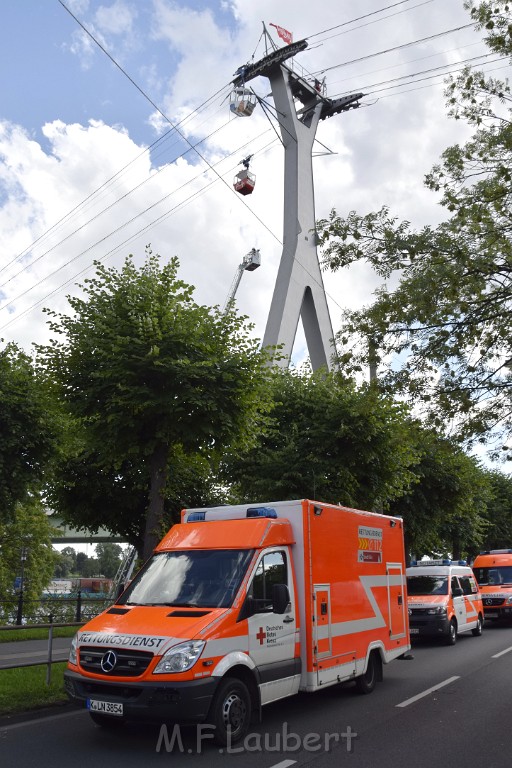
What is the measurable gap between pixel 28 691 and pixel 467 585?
14077 mm

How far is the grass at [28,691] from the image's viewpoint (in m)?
9.20

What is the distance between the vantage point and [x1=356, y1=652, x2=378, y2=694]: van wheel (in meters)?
10.6

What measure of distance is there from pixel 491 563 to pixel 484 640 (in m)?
6.80

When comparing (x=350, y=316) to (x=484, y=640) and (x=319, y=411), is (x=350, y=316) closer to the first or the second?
(x=319, y=411)

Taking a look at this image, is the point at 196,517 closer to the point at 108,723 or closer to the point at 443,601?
the point at 108,723

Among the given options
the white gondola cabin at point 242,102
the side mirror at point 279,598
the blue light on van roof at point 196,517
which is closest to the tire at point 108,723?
the side mirror at point 279,598

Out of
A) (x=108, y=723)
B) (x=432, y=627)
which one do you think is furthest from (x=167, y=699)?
(x=432, y=627)

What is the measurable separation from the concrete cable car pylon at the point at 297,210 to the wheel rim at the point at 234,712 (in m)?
23.3

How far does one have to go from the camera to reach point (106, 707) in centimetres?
726

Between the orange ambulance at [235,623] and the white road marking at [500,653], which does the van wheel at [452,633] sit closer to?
the white road marking at [500,653]

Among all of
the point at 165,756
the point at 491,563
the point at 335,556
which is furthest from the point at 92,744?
the point at 491,563

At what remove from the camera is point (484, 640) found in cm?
1941

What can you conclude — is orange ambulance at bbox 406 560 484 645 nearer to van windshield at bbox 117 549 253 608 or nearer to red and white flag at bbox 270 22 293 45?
van windshield at bbox 117 549 253 608

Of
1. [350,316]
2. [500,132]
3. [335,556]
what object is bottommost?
[335,556]
